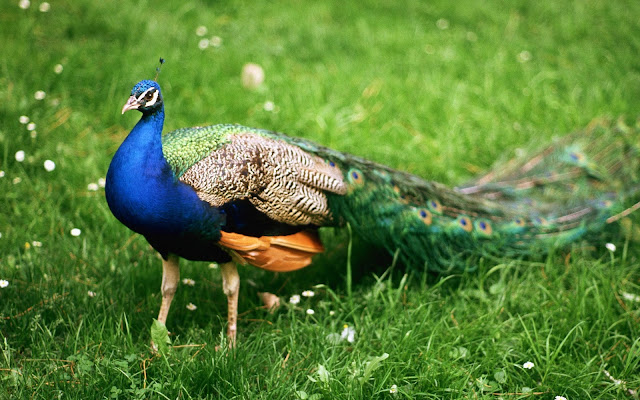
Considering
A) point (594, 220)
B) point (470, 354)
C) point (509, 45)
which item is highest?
point (509, 45)

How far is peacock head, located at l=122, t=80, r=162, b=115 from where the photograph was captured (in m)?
2.66

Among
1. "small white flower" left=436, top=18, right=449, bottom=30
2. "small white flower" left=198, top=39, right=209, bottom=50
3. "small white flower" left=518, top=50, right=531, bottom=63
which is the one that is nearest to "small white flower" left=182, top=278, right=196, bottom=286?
"small white flower" left=198, top=39, right=209, bottom=50

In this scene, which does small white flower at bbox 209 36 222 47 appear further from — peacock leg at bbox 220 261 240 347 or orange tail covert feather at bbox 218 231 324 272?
peacock leg at bbox 220 261 240 347

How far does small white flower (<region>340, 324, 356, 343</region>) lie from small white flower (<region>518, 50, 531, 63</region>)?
149 inches

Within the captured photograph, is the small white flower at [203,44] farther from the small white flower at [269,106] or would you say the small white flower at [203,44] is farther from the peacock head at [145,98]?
the peacock head at [145,98]

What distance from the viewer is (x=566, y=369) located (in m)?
2.97

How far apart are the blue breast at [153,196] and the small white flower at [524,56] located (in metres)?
4.15

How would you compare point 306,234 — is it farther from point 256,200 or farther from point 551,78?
point 551,78

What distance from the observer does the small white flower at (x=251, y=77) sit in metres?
5.30

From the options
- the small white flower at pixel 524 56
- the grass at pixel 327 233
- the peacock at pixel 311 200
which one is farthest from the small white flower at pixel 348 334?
the small white flower at pixel 524 56

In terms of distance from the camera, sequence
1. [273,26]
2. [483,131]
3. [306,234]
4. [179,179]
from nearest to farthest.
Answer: [179,179]
[306,234]
[483,131]
[273,26]

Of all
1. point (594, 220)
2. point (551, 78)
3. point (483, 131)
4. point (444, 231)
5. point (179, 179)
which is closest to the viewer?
point (179, 179)

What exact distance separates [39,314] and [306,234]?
124 cm

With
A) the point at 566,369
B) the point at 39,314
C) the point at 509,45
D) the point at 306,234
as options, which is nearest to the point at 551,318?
the point at 566,369
